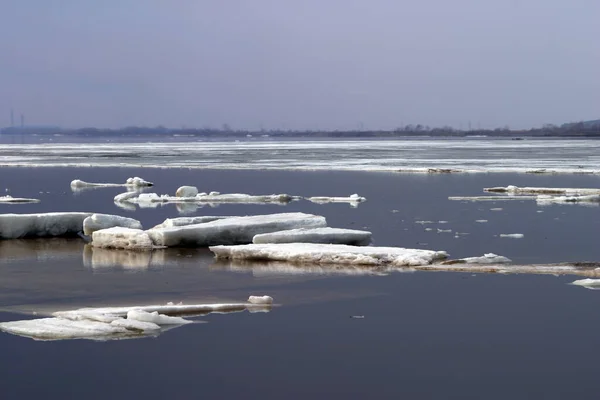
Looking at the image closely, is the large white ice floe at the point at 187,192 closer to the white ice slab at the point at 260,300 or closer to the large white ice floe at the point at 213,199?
the large white ice floe at the point at 213,199

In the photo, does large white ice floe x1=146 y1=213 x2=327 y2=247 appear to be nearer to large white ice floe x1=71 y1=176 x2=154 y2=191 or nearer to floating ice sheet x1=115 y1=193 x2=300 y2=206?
floating ice sheet x1=115 y1=193 x2=300 y2=206

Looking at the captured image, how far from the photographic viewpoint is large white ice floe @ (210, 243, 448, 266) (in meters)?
11.7

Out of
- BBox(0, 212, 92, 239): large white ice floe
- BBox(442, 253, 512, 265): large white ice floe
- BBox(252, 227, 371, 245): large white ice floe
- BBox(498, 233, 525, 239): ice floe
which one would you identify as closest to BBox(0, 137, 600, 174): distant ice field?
BBox(498, 233, 525, 239): ice floe

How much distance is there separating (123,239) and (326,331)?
19.3 feet

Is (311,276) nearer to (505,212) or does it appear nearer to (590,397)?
(590,397)

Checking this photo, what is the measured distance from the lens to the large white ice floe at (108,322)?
8.13m

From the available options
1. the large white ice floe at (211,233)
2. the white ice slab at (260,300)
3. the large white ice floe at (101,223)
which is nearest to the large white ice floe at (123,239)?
the large white ice floe at (211,233)

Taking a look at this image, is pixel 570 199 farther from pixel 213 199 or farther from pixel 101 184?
pixel 101 184

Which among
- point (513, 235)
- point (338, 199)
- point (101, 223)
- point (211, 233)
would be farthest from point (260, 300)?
point (338, 199)

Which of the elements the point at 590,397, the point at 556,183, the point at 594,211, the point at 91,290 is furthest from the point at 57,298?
the point at 556,183

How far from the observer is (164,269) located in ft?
38.6

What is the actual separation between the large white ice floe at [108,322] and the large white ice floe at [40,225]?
618 centimetres

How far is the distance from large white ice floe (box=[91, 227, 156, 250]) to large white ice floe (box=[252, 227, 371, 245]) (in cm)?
171

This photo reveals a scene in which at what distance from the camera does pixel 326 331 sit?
841cm
